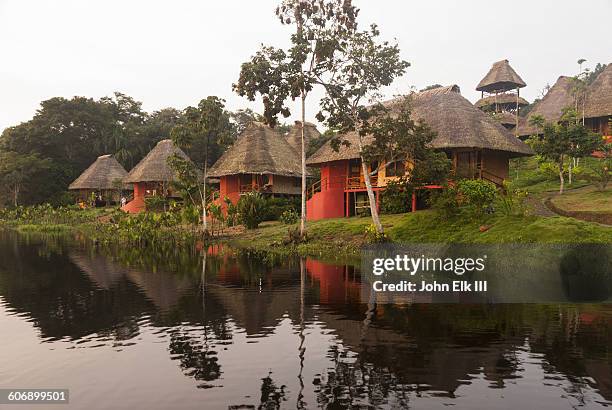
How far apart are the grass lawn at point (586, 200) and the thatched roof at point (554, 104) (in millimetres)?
16863

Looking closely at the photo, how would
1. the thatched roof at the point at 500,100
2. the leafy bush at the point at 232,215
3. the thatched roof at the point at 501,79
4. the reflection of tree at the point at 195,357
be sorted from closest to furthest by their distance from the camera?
the reflection of tree at the point at 195,357 < the leafy bush at the point at 232,215 < the thatched roof at the point at 501,79 < the thatched roof at the point at 500,100

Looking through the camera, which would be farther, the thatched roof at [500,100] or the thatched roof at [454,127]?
the thatched roof at [500,100]

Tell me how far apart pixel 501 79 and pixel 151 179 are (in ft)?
128

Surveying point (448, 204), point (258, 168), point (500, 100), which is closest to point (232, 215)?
point (258, 168)

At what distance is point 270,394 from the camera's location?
6.48m

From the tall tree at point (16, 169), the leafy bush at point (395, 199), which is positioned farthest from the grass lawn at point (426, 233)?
the tall tree at point (16, 169)

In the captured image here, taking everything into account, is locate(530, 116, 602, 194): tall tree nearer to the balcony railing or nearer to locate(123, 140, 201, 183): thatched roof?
the balcony railing

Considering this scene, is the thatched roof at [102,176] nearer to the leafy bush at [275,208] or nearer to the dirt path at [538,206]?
the leafy bush at [275,208]

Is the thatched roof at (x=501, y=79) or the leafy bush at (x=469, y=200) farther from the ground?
the thatched roof at (x=501, y=79)

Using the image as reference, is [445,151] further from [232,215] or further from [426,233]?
[232,215]

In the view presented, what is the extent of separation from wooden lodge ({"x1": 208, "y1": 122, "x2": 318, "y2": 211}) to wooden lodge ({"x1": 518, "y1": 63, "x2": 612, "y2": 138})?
22493mm

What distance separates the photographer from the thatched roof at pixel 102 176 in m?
49.9

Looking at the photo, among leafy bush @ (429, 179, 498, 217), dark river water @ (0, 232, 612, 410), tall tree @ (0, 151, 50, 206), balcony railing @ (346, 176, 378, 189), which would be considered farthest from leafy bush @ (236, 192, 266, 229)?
tall tree @ (0, 151, 50, 206)

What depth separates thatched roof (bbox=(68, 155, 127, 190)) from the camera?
4988 centimetres
